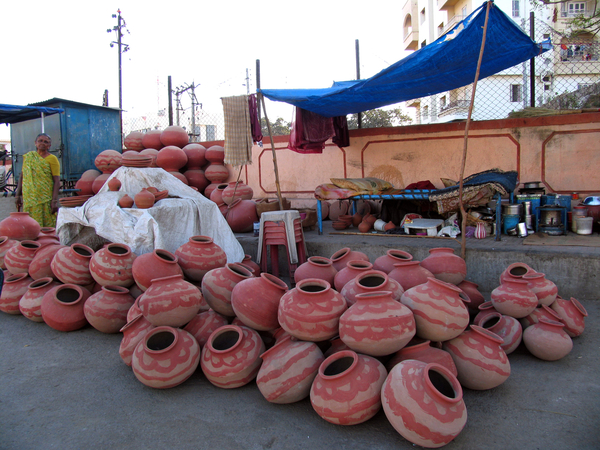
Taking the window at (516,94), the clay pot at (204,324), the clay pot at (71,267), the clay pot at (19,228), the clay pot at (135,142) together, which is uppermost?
the window at (516,94)

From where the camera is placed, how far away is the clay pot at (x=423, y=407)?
1739 mm

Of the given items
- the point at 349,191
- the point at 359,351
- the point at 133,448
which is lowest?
the point at 133,448

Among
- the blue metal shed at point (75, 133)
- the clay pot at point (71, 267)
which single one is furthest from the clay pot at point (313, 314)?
the blue metal shed at point (75, 133)

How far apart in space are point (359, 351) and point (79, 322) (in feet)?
8.64

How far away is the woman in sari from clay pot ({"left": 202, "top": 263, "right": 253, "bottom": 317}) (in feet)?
13.7

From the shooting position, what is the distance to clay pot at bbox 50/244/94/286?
12.0ft

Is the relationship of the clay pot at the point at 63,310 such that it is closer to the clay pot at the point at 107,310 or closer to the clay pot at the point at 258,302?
the clay pot at the point at 107,310

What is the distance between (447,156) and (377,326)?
205 inches

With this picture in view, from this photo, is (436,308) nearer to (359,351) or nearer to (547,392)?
(359,351)

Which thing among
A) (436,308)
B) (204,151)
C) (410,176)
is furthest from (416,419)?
(204,151)

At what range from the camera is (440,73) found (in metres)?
4.93

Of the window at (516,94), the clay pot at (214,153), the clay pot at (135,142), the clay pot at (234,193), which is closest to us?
the clay pot at (234,193)

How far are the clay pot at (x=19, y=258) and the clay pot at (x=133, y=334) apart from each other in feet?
6.79

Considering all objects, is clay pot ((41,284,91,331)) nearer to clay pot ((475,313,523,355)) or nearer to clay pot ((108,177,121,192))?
clay pot ((108,177,121,192))
